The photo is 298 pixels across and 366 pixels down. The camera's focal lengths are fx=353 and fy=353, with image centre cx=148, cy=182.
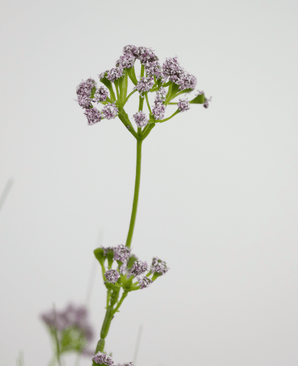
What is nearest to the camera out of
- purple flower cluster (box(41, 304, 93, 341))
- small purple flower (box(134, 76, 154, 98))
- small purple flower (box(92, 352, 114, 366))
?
small purple flower (box(92, 352, 114, 366))

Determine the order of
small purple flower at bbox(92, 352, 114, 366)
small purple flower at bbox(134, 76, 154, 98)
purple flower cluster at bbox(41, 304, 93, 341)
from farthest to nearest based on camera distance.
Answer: purple flower cluster at bbox(41, 304, 93, 341)
small purple flower at bbox(134, 76, 154, 98)
small purple flower at bbox(92, 352, 114, 366)

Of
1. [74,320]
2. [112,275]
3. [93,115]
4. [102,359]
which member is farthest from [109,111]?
[74,320]

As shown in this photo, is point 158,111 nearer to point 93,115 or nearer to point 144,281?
point 93,115

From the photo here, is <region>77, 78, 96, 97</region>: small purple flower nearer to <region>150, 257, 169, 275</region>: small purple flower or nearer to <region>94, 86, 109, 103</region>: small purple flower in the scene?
<region>94, 86, 109, 103</region>: small purple flower

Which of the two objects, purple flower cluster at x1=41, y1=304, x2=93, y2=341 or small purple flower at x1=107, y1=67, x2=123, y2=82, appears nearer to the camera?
small purple flower at x1=107, y1=67, x2=123, y2=82

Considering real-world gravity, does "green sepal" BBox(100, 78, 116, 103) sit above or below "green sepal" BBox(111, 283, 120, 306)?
above

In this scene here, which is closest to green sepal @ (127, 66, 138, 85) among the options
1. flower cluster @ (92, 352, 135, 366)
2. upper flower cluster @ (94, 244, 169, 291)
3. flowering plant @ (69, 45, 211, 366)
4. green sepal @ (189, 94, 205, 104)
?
flowering plant @ (69, 45, 211, 366)

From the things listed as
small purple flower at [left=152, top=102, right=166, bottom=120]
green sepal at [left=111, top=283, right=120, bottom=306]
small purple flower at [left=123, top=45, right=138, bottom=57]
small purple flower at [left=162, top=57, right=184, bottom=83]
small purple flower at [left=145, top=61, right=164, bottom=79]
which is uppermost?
small purple flower at [left=123, top=45, right=138, bottom=57]
